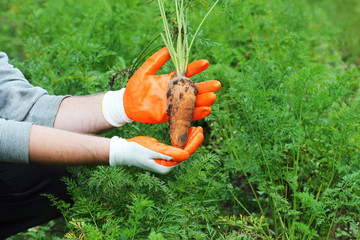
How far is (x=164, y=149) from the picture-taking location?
A: 6.07ft

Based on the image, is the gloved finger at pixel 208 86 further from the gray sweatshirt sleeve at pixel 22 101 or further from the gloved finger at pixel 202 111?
the gray sweatshirt sleeve at pixel 22 101

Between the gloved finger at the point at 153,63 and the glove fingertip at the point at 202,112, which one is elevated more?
the gloved finger at the point at 153,63

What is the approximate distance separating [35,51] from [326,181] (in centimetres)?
232

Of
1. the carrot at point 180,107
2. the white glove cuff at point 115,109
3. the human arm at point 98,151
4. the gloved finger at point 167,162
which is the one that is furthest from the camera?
the white glove cuff at point 115,109

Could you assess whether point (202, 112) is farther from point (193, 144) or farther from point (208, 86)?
point (193, 144)

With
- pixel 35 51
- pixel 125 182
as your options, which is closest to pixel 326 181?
pixel 125 182

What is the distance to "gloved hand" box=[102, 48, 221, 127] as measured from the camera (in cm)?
212

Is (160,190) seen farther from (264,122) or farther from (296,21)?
(296,21)

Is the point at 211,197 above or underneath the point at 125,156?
underneath

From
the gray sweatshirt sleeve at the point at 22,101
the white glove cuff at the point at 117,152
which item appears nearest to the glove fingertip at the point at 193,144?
the white glove cuff at the point at 117,152

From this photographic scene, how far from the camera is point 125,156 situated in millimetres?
1860

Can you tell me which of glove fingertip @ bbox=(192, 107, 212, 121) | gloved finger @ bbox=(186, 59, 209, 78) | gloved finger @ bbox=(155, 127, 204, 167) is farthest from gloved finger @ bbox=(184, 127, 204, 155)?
gloved finger @ bbox=(186, 59, 209, 78)

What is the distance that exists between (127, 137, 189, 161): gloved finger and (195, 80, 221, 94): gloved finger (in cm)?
46

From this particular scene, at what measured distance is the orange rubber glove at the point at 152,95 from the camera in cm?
212
